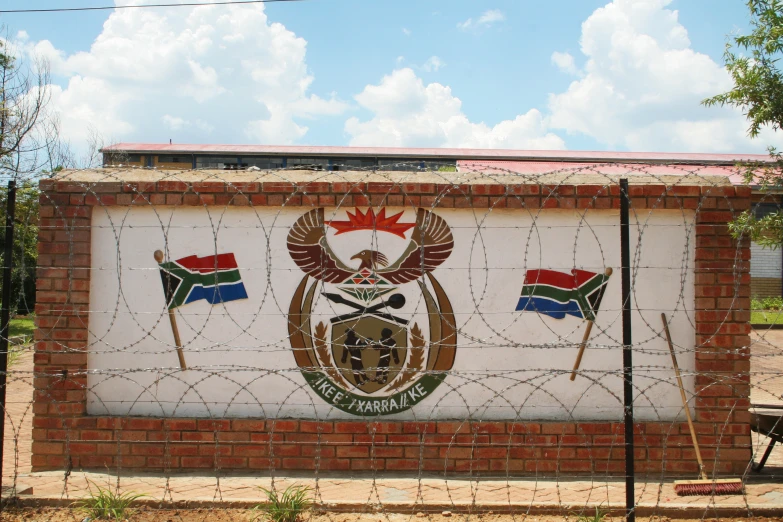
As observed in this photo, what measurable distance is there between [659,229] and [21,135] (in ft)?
48.8

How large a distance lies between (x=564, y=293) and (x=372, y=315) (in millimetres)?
1446

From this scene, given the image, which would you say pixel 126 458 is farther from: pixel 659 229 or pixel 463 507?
pixel 659 229

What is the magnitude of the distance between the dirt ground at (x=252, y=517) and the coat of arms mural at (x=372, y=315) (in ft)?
3.09

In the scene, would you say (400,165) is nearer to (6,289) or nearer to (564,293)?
(564,293)

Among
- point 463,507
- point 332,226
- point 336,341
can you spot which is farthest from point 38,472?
point 463,507

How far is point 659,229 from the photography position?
16.1ft

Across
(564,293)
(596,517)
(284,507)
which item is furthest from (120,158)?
(596,517)

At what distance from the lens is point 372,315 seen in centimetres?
489

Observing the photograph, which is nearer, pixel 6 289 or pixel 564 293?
pixel 6 289

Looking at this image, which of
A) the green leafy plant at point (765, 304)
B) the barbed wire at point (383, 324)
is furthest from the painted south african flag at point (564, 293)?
the green leafy plant at point (765, 304)

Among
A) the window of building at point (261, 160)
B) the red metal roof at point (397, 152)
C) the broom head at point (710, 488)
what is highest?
the red metal roof at point (397, 152)

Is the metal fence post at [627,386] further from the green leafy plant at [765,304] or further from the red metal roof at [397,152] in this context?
the green leafy plant at [765,304]

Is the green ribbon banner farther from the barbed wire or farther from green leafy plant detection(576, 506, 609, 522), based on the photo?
green leafy plant detection(576, 506, 609, 522)

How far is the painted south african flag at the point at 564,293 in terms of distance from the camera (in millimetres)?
4867
